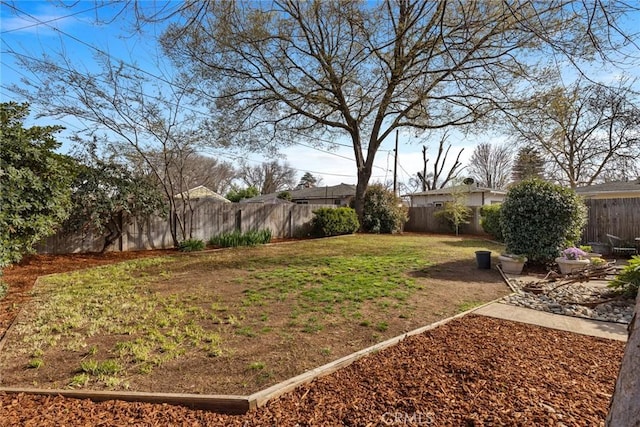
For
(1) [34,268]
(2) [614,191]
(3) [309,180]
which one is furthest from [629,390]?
(3) [309,180]

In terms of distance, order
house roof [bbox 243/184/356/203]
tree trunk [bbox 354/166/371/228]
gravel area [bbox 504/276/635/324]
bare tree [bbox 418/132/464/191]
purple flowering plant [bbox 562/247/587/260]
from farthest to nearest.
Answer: bare tree [bbox 418/132/464/191]
house roof [bbox 243/184/356/203]
tree trunk [bbox 354/166/371/228]
purple flowering plant [bbox 562/247/587/260]
gravel area [bbox 504/276/635/324]

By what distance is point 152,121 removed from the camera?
8.88 metres

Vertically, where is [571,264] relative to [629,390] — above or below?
below

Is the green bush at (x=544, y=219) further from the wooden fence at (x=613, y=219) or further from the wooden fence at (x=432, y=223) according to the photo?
the wooden fence at (x=432, y=223)

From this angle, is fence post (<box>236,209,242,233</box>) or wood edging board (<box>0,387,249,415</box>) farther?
fence post (<box>236,209,242,233</box>)

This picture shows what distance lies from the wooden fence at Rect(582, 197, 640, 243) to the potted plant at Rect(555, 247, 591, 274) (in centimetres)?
507

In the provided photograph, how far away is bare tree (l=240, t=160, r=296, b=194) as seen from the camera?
41.7 meters

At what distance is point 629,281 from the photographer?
4.50m

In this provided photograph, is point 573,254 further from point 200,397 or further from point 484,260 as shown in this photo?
point 200,397

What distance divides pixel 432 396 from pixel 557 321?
265 centimetres

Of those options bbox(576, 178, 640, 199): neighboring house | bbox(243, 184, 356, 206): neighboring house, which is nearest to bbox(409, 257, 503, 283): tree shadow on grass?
bbox(576, 178, 640, 199): neighboring house

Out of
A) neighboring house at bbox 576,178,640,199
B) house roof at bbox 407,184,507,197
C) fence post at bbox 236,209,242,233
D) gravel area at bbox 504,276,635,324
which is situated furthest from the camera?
house roof at bbox 407,184,507,197

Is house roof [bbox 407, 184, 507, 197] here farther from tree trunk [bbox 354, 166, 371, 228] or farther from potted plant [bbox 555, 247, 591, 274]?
potted plant [bbox 555, 247, 591, 274]

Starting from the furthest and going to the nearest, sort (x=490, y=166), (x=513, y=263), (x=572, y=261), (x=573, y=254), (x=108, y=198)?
1. (x=490, y=166)
2. (x=108, y=198)
3. (x=513, y=263)
4. (x=573, y=254)
5. (x=572, y=261)
